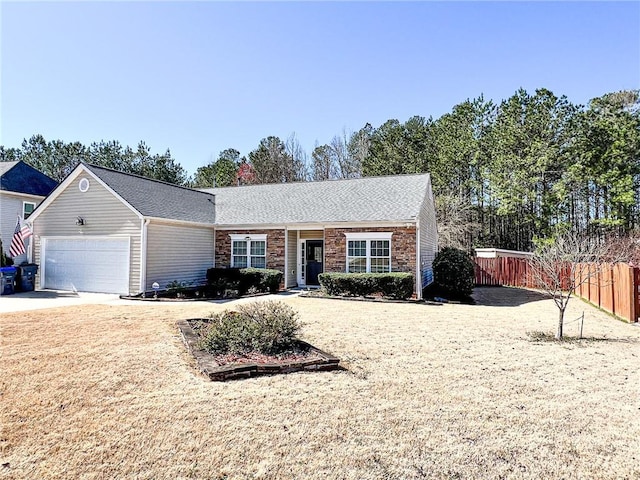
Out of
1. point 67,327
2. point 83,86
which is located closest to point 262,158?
point 83,86

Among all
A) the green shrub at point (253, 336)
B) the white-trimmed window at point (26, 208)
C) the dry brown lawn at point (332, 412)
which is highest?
the white-trimmed window at point (26, 208)

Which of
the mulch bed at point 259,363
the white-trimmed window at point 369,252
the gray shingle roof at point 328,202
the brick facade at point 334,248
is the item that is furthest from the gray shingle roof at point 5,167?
the mulch bed at point 259,363

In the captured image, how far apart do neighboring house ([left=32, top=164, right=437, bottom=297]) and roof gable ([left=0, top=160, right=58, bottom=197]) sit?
6136 millimetres

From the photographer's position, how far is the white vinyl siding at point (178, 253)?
14.9 metres

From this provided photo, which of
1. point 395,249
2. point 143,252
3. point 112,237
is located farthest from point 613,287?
point 112,237

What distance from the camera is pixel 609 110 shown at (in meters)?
26.2

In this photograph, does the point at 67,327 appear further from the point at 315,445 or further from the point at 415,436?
the point at 415,436

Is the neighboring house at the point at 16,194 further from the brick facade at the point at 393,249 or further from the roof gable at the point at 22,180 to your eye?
the brick facade at the point at 393,249

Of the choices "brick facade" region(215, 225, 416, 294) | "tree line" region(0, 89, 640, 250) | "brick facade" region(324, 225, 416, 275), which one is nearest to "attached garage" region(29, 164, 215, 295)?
"brick facade" region(215, 225, 416, 294)

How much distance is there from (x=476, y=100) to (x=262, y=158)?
19521 mm

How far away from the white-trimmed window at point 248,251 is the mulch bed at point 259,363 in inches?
427

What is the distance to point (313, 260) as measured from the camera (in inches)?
706

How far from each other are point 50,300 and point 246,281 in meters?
6.80

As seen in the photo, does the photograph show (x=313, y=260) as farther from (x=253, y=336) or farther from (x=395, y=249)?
Result: (x=253, y=336)
